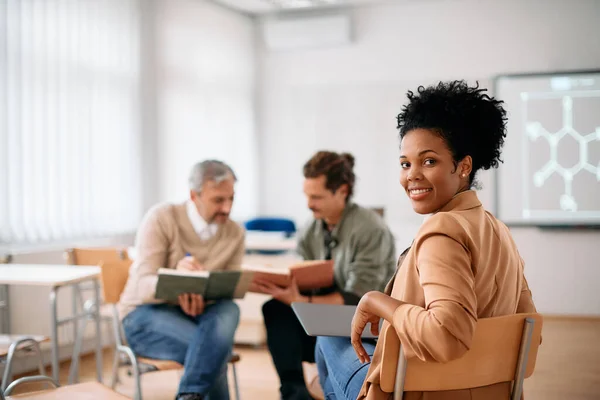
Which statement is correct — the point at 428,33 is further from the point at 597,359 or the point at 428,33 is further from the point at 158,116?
the point at 597,359

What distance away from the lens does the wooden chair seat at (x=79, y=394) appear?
1.64m

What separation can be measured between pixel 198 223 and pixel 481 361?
5.51 ft

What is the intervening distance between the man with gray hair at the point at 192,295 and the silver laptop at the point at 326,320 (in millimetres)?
631

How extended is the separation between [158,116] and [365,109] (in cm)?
218

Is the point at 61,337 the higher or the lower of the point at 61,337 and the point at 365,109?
the lower

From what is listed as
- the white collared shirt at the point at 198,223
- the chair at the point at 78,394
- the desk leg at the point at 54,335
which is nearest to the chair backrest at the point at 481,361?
the chair at the point at 78,394

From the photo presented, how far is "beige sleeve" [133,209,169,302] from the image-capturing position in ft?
8.48

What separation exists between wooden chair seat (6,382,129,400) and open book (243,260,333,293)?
34.0 inches

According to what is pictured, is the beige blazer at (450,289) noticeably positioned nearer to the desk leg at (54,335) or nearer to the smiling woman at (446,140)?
the smiling woman at (446,140)

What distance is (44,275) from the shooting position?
285cm

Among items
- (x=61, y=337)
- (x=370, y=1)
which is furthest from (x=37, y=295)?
(x=370, y=1)

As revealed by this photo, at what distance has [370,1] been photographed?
255 inches

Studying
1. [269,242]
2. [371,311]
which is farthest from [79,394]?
[269,242]

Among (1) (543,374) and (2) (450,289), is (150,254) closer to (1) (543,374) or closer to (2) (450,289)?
(2) (450,289)
